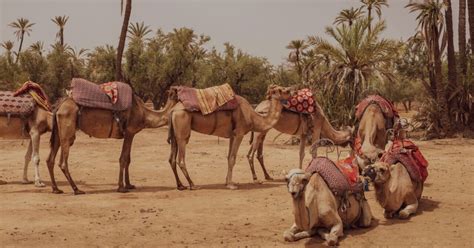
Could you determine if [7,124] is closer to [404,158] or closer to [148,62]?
[404,158]

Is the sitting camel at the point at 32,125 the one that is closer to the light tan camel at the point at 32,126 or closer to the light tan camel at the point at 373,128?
the light tan camel at the point at 32,126

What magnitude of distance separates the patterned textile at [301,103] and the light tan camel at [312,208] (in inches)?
231

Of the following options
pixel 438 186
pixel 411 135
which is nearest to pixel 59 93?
pixel 411 135

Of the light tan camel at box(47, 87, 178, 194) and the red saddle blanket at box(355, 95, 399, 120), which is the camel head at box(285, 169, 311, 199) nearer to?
the red saddle blanket at box(355, 95, 399, 120)

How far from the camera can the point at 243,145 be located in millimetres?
21984

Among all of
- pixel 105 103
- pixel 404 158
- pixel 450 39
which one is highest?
pixel 450 39

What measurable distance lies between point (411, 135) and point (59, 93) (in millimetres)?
25753

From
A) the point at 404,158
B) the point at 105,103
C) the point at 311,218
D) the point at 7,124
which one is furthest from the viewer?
the point at 7,124

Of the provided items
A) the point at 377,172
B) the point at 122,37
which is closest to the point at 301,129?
the point at 377,172

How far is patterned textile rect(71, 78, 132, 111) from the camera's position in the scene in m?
11.5

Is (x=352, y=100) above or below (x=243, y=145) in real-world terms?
above

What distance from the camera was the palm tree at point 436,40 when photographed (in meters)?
24.3

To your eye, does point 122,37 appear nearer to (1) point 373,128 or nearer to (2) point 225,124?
(2) point 225,124

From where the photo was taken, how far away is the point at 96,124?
38.6 ft
